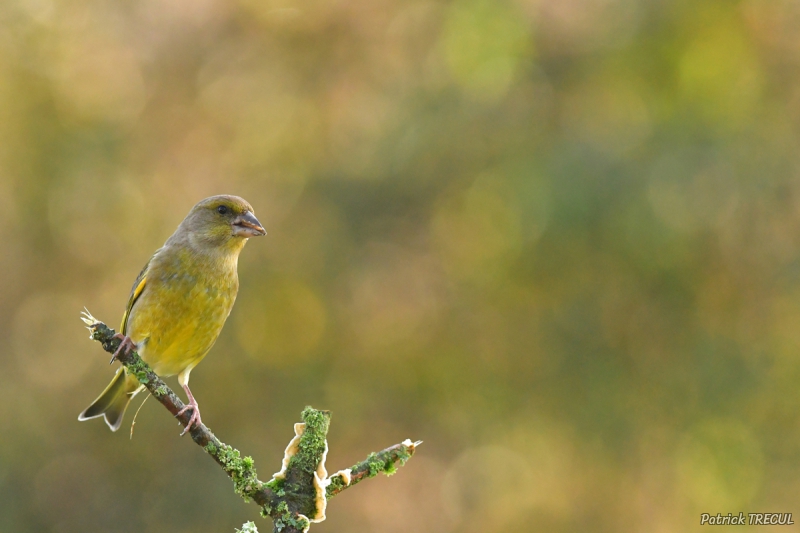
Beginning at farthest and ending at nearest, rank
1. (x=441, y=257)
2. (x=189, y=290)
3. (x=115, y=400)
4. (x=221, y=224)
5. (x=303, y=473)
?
(x=441, y=257) → (x=115, y=400) → (x=221, y=224) → (x=189, y=290) → (x=303, y=473)

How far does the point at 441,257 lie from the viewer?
11.6 meters

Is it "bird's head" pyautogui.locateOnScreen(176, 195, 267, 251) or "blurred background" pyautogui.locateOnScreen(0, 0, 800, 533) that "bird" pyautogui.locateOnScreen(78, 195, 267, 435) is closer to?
"bird's head" pyautogui.locateOnScreen(176, 195, 267, 251)

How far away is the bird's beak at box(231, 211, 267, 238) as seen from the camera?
4.47m

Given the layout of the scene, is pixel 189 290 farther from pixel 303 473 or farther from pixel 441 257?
pixel 441 257

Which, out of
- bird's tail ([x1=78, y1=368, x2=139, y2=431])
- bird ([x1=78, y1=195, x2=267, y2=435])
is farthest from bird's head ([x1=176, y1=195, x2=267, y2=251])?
bird's tail ([x1=78, y1=368, x2=139, y2=431])

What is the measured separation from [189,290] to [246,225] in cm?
48

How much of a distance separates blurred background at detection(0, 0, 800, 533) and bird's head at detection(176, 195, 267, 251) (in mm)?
5720

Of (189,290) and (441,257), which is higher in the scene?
(441,257)

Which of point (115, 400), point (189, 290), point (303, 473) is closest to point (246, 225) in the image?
point (189, 290)

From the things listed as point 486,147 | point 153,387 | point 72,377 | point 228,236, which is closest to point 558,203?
point 486,147

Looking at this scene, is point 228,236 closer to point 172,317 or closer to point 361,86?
point 172,317

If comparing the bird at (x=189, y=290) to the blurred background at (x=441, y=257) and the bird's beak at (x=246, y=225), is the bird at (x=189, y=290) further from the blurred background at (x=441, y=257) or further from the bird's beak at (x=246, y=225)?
the blurred background at (x=441, y=257)

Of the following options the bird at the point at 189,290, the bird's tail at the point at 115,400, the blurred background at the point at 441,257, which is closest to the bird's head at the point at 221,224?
the bird at the point at 189,290

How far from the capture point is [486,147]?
1154cm
